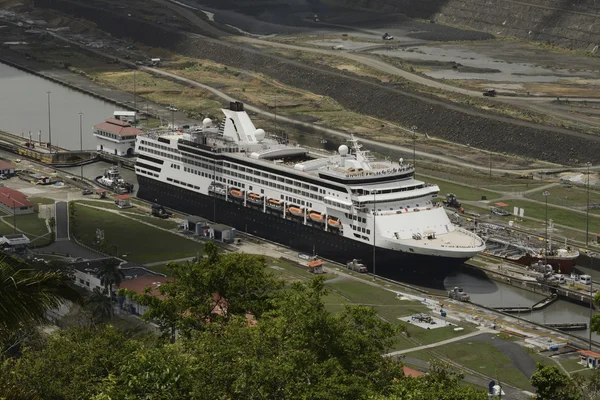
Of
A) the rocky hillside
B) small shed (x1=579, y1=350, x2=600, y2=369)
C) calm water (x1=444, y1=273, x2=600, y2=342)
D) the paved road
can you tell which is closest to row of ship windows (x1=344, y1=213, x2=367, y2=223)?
calm water (x1=444, y1=273, x2=600, y2=342)

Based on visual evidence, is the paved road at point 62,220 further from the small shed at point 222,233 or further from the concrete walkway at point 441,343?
the concrete walkway at point 441,343

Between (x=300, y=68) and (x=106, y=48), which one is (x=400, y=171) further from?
(x=106, y=48)

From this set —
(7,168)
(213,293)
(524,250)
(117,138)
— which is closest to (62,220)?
(7,168)

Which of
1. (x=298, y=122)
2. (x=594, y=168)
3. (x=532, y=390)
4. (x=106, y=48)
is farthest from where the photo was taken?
(x=106, y=48)

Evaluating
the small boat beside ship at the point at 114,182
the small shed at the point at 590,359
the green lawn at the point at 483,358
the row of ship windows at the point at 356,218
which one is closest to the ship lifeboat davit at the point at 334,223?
the row of ship windows at the point at 356,218

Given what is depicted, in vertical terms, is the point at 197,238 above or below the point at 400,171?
below

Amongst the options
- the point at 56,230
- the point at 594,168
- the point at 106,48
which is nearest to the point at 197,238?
the point at 56,230
